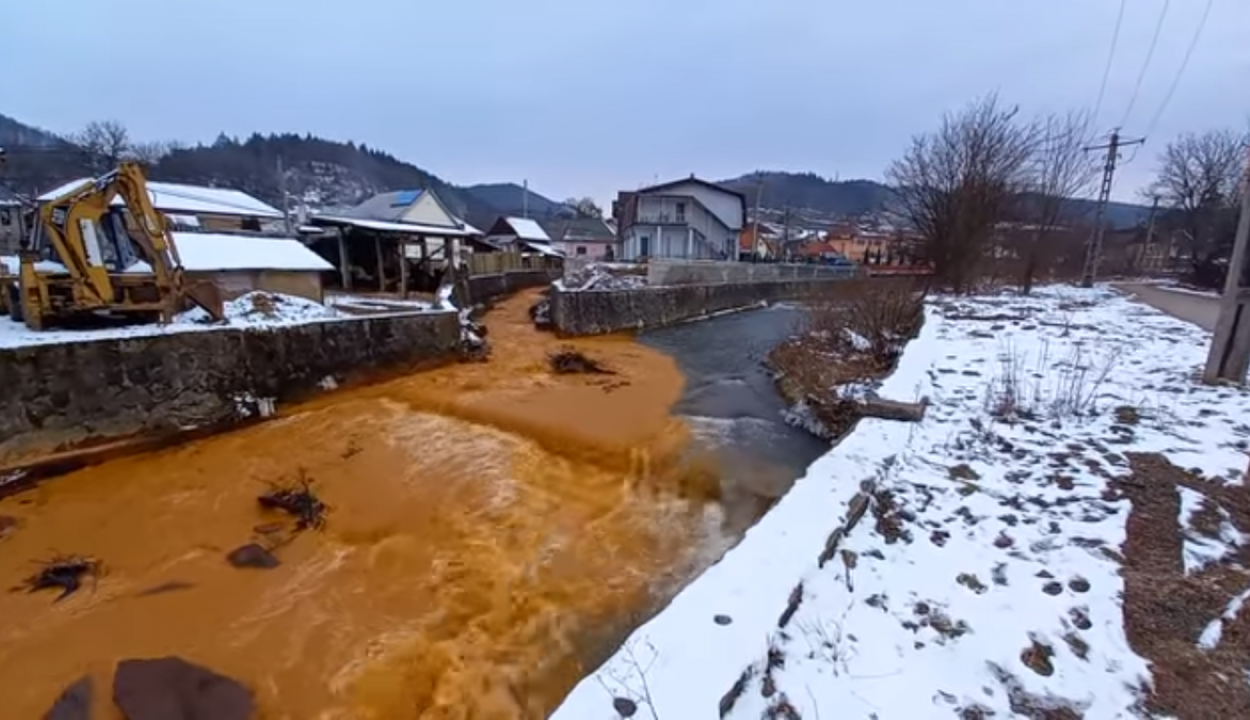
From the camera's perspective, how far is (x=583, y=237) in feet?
173

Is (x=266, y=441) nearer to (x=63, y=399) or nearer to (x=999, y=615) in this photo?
(x=63, y=399)

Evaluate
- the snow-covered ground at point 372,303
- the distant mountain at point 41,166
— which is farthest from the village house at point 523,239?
the distant mountain at point 41,166

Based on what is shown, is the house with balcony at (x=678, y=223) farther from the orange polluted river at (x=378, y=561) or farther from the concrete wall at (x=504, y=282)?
the orange polluted river at (x=378, y=561)

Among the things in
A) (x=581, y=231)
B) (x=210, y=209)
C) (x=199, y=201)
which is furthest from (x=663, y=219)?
(x=199, y=201)

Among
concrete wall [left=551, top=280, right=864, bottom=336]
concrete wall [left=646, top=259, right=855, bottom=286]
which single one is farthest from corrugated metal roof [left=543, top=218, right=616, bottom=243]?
concrete wall [left=551, top=280, right=864, bottom=336]

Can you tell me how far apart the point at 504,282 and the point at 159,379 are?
19286 millimetres

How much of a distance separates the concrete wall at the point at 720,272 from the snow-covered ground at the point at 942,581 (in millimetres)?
19633

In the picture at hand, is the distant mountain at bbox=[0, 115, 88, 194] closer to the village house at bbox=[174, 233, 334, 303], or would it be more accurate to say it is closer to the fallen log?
the village house at bbox=[174, 233, 334, 303]

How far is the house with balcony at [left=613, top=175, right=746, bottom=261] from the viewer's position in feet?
124

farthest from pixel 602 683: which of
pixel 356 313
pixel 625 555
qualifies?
pixel 356 313

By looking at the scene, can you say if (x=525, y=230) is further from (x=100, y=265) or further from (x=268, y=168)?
(x=100, y=265)

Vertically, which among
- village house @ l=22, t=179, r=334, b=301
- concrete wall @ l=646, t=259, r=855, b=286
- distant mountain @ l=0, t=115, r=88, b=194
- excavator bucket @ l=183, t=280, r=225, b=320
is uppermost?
distant mountain @ l=0, t=115, r=88, b=194

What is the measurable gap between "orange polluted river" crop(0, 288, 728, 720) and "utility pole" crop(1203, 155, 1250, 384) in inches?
259

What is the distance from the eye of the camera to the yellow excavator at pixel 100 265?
29.0 ft
